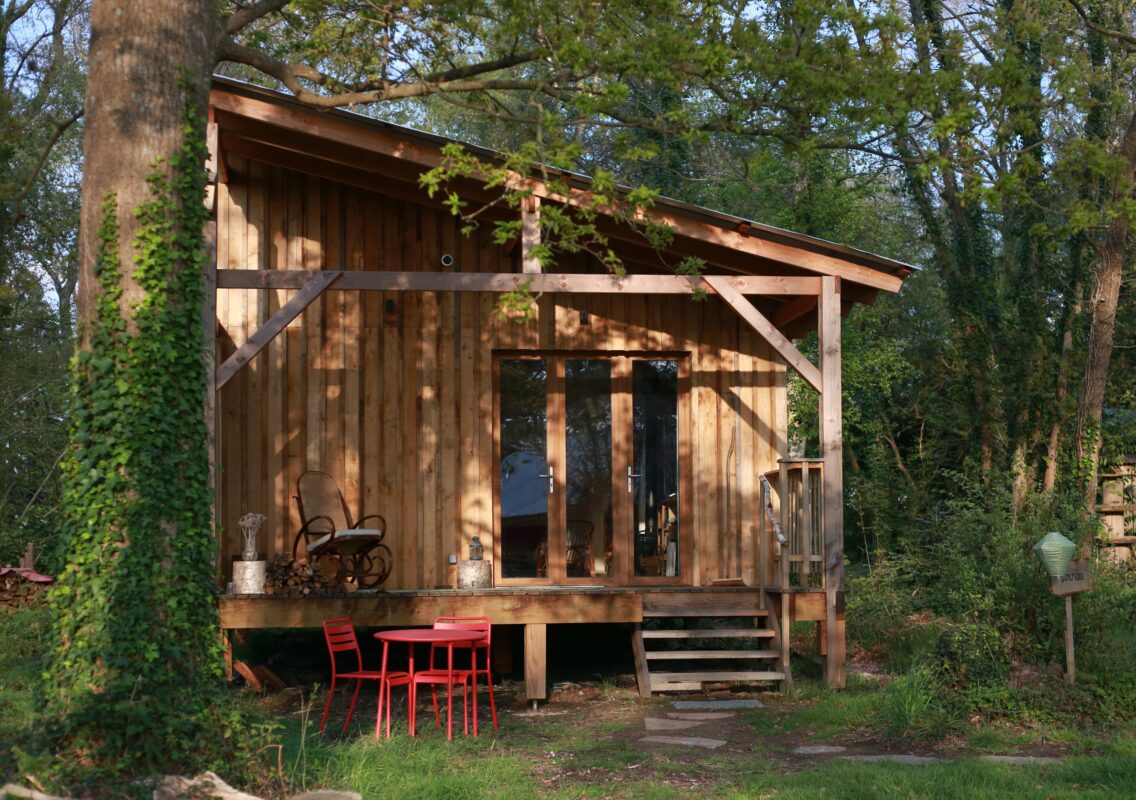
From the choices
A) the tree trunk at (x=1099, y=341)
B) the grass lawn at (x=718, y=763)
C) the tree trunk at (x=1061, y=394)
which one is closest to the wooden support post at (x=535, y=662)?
the grass lawn at (x=718, y=763)

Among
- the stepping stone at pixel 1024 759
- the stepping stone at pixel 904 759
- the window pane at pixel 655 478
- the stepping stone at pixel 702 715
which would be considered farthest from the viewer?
the window pane at pixel 655 478

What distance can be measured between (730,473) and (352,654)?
159 inches

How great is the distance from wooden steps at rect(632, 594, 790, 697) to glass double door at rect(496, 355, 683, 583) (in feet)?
2.16

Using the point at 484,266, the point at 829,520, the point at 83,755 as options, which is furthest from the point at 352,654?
the point at 83,755

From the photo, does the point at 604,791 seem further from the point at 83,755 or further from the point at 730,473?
the point at 730,473

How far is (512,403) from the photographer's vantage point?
33.3 ft

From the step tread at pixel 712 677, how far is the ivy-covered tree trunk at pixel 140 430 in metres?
4.09

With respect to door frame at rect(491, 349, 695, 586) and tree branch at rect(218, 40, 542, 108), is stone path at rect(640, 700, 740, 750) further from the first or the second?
tree branch at rect(218, 40, 542, 108)

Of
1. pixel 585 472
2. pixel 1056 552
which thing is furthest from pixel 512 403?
pixel 1056 552

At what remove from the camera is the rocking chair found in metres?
9.25

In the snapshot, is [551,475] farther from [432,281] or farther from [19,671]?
[19,671]

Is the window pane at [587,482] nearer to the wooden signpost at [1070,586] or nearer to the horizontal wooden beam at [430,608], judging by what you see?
the horizontal wooden beam at [430,608]

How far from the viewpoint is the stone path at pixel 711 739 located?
614cm

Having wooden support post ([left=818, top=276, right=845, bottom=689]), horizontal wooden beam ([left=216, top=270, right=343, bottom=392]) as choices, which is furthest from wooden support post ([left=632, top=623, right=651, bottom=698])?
horizontal wooden beam ([left=216, top=270, right=343, bottom=392])
